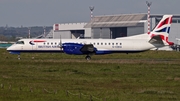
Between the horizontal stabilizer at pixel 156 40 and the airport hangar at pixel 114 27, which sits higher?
the airport hangar at pixel 114 27

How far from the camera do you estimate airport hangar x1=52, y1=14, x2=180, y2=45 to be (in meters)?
132

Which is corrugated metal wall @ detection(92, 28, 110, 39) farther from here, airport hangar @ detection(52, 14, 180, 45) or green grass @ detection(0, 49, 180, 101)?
green grass @ detection(0, 49, 180, 101)

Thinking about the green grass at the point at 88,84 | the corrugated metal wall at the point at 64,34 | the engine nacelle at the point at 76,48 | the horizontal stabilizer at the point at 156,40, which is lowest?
the green grass at the point at 88,84

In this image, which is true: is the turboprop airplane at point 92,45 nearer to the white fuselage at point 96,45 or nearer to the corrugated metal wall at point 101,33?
the white fuselage at point 96,45

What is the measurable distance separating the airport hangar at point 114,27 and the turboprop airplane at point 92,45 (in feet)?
198

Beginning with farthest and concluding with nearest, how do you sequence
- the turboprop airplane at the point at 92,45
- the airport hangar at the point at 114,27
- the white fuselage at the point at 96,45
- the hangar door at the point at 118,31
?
the hangar door at the point at 118,31, the airport hangar at the point at 114,27, the white fuselage at the point at 96,45, the turboprop airplane at the point at 92,45

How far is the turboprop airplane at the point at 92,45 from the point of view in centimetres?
6335

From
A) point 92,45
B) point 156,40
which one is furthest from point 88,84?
point 156,40

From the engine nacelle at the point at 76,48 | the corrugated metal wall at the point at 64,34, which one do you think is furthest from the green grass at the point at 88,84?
the corrugated metal wall at the point at 64,34

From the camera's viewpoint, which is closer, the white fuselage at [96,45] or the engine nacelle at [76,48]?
the engine nacelle at [76,48]

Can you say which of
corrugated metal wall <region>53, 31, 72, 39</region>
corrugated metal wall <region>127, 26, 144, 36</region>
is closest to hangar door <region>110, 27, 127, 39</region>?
corrugated metal wall <region>127, 26, 144, 36</region>

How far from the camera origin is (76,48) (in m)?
63.3

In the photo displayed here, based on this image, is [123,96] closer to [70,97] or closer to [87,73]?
[70,97]

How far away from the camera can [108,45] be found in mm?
64750
